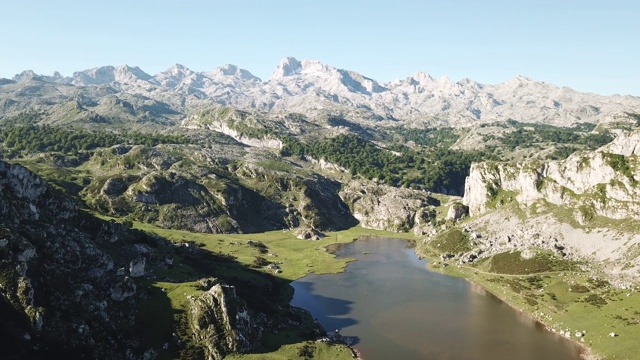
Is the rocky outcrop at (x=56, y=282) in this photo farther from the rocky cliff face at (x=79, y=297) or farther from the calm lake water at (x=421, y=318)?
the calm lake water at (x=421, y=318)

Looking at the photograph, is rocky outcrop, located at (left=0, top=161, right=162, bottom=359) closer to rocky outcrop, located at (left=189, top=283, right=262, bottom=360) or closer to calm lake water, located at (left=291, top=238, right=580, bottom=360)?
rocky outcrop, located at (left=189, top=283, right=262, bottom=360)

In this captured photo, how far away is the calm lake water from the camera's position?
109m

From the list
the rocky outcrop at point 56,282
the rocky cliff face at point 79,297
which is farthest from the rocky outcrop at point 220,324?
the rocky outcrop at point 56,282

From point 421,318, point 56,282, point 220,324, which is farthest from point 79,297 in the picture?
point 421,318

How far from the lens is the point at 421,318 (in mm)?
129875

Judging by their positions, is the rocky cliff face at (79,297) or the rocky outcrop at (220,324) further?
the rocky outcrop at (220,324)

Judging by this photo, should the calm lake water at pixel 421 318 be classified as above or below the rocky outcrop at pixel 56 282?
below

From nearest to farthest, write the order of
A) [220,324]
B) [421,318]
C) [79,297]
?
[79,297], [220,324], [421,318]

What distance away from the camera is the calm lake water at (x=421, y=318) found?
108688 millimetres

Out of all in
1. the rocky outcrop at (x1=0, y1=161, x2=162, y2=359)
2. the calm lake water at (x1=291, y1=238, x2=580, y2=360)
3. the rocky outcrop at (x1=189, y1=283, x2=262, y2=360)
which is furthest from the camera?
the calm lake water at (x1=291, y1=238, x2=580, y2=360)

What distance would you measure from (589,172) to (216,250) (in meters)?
165

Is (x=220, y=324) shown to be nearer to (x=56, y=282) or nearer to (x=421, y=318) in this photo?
(x=56, y=282)

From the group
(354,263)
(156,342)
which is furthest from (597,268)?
(156,342)

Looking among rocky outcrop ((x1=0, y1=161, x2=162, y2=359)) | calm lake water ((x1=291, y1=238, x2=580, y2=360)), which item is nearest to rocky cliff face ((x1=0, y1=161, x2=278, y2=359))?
rocky outcrop ((x1=0, y1=161, x2=162, y2=359))
